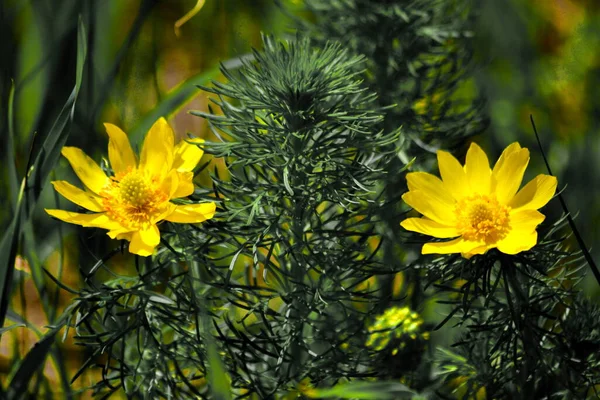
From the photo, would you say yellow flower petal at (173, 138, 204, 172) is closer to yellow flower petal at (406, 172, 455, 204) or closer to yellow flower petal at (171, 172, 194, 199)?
yellow flower petal at (171, 172, 194, 199)

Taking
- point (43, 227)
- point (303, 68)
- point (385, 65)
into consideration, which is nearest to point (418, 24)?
point (385, 65)

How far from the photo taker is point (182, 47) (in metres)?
1.63

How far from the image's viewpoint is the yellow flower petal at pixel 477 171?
822 mm

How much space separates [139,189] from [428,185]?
0.28 m

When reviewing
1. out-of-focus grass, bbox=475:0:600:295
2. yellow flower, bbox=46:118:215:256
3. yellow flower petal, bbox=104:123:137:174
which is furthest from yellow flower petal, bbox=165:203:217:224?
out-of-focus grass, bbox=475:0:600:295

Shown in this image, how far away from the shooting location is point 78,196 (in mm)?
813

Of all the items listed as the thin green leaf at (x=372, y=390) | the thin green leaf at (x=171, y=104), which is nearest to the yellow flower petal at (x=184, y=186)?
the thin green leaf at (x=372, y=390)

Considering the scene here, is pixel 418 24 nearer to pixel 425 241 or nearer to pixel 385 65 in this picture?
pixel 385 65

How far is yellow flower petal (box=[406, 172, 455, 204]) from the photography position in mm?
804

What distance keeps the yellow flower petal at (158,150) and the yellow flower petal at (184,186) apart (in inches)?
1.7

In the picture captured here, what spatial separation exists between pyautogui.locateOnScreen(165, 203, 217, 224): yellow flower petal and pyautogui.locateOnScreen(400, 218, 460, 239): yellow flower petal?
18 centimetres

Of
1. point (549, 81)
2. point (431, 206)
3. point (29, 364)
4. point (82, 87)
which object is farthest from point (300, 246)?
point (549, 81)

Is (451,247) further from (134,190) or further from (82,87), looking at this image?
(82,87)

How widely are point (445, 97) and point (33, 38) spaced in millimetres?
713
